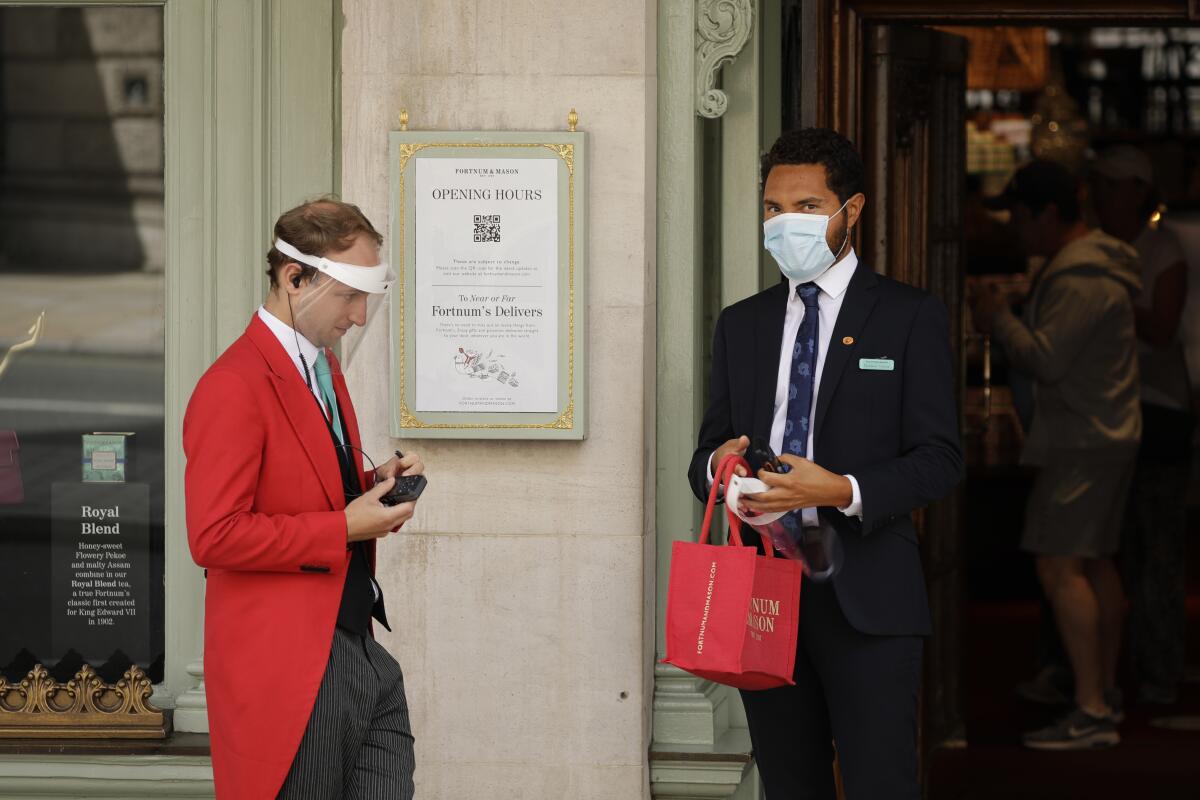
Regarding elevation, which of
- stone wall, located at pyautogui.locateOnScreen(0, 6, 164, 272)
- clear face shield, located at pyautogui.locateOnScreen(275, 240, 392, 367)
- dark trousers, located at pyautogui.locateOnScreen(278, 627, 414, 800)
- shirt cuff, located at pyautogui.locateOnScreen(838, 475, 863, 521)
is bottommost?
dark trousers, located at pyautogui.locateOnScreen(278, 627, 414, 800)

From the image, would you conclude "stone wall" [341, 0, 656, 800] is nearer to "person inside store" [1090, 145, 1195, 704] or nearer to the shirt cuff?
the shirt cuff

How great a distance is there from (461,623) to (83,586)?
4.11 ft

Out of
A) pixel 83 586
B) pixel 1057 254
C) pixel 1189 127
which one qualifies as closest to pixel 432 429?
pixel 83 586

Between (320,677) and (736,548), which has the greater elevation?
(736,548)

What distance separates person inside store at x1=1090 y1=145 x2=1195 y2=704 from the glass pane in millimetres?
4573

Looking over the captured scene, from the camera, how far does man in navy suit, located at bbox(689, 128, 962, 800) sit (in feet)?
13.2

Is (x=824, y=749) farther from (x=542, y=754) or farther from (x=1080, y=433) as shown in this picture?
(x=1080, y=433)

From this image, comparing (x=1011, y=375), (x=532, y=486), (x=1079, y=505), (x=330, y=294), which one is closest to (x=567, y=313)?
(x=532, y=486)

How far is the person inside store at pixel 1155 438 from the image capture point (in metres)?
8.09

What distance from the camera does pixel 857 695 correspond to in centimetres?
403

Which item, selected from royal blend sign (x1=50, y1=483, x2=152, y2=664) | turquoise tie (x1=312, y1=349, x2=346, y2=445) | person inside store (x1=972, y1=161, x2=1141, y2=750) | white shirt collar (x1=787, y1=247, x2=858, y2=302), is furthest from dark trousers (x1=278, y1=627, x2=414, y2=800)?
person inside store (x1=972, y1=161, x2=1141, y2=750)

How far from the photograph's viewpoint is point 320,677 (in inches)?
139

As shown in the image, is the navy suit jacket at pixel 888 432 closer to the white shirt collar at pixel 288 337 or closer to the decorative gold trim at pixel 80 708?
the white shirt collar at pixel 288 337

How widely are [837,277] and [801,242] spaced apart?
0.49ft
